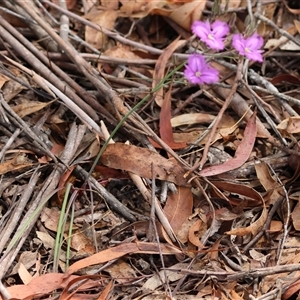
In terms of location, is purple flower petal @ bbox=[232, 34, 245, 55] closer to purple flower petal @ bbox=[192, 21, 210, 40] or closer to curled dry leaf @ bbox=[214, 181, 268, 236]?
purple flower petal @ bbox=[192, 21, 210, 40]

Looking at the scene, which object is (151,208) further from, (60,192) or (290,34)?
(290,34)

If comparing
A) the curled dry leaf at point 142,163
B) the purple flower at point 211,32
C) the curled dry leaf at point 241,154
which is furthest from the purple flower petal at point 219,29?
the curled dry leaf at point 142,163

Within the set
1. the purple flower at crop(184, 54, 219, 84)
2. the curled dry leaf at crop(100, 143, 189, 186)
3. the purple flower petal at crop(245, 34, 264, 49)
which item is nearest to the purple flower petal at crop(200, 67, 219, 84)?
the purple flower at crop(184, 54, 219, 84)

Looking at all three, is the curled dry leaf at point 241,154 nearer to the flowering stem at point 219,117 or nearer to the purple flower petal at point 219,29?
the flowering stem at point 219,117

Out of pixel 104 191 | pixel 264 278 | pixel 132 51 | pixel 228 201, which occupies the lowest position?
pixel 264 278

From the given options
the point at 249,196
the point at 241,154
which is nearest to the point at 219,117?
the point at 241,154

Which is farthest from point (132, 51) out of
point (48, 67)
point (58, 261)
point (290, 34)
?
point (58, 261)
